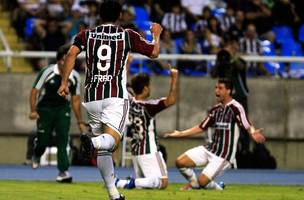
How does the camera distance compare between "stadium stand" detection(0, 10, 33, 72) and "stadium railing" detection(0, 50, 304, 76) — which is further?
"stadium stand" detection(0, 10, 33, 72)

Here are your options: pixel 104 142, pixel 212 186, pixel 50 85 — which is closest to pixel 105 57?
pixel 104 142

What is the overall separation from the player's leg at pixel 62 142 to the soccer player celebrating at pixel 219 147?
1.89 m

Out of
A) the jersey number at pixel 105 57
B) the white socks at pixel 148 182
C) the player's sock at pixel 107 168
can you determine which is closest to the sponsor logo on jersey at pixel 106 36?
the jersey number at pixel 105 57

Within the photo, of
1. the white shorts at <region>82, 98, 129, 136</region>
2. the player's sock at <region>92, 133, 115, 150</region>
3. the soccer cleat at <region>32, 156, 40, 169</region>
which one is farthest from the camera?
the soccer cleat at <region>32, 156, 40, 169</region>

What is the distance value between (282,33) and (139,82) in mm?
10249

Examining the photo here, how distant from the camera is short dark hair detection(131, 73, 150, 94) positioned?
734 inches

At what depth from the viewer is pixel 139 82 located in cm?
1873

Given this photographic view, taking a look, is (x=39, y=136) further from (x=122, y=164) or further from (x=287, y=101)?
(x=287, y=101)

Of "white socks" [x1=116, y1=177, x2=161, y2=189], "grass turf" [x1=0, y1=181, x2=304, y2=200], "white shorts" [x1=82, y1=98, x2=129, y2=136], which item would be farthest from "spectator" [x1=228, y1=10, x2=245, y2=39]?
"white shorts" [x1=82, y1=98, x2=129, y2=136]

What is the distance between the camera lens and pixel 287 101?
87.9ft

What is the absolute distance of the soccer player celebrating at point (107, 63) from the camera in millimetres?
14656

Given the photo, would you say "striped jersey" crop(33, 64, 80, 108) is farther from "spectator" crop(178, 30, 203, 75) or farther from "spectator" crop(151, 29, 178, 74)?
"spectator" crop(178, 30, 203, 75)

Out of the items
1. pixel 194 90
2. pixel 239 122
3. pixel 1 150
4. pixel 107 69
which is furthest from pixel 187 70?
pixel 107 69

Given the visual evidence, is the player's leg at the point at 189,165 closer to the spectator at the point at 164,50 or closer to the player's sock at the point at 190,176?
the player's sock at the point at 190,176
